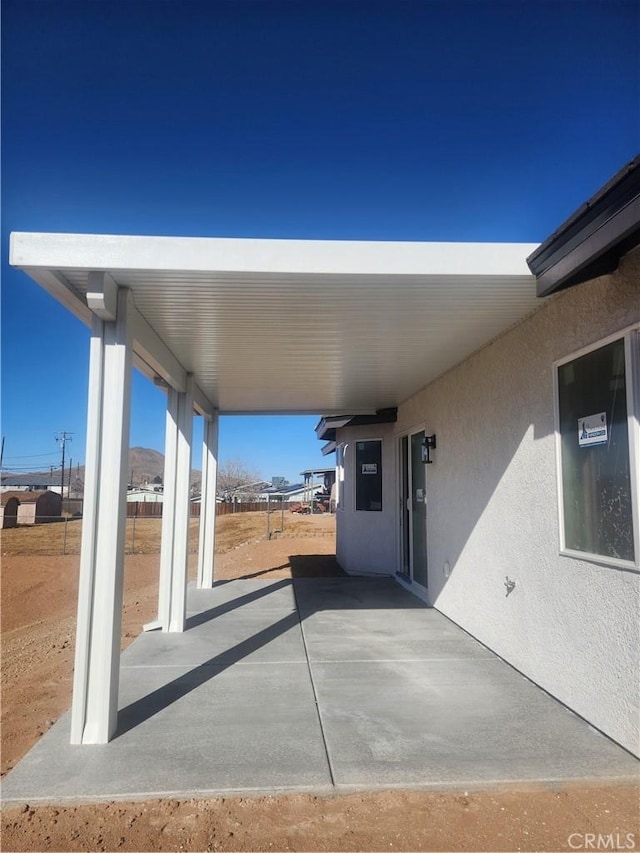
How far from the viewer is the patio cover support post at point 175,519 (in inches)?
237

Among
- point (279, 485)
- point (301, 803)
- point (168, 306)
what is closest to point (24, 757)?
point (301, 803)

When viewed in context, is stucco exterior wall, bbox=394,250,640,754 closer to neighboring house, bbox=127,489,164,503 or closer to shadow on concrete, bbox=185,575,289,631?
shadow on concrete, bbox=185,575,289,631

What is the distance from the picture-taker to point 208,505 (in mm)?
8594

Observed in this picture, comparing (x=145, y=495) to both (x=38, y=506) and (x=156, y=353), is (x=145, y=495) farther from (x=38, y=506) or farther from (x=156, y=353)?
(x=156, y=353)

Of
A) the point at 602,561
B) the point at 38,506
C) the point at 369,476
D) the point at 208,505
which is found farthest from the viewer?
the point at 38,506

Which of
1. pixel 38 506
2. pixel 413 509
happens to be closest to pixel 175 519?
pixel 413 509

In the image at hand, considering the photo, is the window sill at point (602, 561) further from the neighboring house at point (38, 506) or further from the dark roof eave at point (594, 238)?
the neighboring house at point (38, 506)

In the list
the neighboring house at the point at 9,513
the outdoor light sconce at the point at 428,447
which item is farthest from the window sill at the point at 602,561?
the neighboring house at the point at 9,513

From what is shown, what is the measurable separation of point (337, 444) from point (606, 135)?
7314 mm

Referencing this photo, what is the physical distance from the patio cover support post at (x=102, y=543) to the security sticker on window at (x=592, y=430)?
3063 millimetres

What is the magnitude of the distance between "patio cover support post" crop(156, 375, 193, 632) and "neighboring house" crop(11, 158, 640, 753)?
3cm

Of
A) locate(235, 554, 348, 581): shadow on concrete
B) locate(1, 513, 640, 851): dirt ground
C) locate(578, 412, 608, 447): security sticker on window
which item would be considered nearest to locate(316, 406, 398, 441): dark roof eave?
locate(235, 554, 348, 581): shadow on concrete

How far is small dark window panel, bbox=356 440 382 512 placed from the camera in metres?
10.1

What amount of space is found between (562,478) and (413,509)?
4.62m
